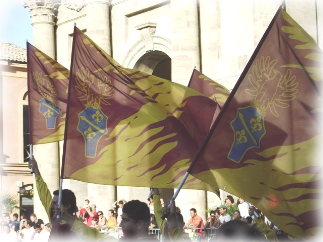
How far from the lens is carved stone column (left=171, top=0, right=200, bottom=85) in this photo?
77.7ft

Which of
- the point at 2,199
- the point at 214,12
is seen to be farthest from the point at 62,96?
the point at 2,199

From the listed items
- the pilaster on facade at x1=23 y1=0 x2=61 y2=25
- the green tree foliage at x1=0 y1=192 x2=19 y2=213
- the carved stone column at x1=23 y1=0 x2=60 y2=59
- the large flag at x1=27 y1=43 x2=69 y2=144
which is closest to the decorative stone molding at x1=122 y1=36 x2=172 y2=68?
the carved stone column at x1=23 y1=0 x2=60 y2=59

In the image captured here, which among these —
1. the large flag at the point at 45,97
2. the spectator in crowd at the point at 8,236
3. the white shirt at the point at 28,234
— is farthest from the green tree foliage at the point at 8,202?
the large flag at the point at 45,97

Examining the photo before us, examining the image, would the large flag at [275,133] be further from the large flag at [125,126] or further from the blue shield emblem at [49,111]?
the blue shield emblem at [49,111]

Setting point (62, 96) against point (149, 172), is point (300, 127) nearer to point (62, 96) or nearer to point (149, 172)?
point (149, 172)

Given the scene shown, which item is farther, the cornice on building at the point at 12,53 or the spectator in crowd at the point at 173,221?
the cornice on building at the point at 12,53

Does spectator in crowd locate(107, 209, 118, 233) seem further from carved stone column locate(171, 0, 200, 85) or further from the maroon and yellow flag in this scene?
the maroon and yellow flag

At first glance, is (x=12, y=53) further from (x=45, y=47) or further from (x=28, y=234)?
(x=28, y=234)

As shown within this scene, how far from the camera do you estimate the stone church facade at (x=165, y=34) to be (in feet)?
72.9

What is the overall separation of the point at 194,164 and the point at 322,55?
1614 mm

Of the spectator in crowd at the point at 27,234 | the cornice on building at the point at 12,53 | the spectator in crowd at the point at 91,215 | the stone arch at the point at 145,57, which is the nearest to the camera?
the spectator in crowd at the point at 27,234

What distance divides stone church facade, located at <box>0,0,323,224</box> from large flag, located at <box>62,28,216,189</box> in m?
10.3

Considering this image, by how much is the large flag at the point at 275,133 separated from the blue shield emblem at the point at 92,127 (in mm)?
2515

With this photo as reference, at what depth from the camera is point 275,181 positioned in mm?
7742
